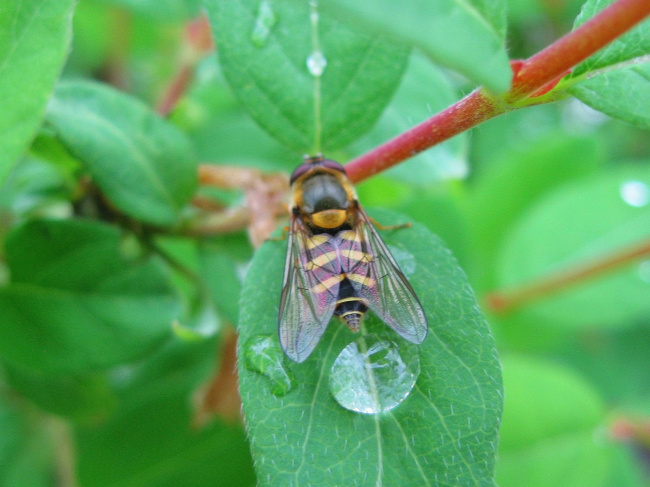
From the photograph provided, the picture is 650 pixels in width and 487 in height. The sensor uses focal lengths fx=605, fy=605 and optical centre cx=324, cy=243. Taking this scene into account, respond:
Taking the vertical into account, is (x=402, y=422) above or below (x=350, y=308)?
below

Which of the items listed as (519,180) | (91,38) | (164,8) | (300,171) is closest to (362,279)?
(300,171)

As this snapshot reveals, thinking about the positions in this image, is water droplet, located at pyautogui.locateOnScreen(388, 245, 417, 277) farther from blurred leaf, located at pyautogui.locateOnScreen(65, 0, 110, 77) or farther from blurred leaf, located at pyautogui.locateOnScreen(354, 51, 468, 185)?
blurred leaf, located at pyautogui.locateOnScreen(65, 0, 110, 77)

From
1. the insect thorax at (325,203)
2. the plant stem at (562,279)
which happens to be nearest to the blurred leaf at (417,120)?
the insect thorax at (325,203)

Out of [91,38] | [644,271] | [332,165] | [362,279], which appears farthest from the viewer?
[91,38]

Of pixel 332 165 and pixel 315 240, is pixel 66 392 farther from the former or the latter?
pixel 332 165

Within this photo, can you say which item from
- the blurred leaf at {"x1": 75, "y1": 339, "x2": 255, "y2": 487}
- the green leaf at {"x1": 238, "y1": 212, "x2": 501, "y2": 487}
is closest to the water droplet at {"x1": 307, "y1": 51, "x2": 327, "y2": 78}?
the green leaf at {"x1": 238, "y1": 212, "x2": 501, "y2": 487}

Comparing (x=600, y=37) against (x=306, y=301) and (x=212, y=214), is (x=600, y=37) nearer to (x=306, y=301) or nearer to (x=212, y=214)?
(x=306, y=301)
